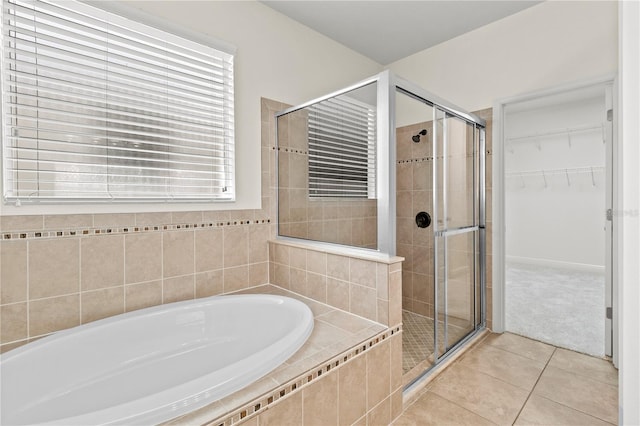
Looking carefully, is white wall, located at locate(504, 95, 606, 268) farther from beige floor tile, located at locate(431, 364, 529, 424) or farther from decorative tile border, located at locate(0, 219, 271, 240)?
decorative tile border, located at locate(0, 219, 271, 240)

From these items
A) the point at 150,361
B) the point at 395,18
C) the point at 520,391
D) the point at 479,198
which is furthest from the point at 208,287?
the point at 395,18

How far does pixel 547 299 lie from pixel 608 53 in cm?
258

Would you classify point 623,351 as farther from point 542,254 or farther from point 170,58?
point 542,254

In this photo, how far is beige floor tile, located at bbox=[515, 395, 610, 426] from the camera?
1521 mm

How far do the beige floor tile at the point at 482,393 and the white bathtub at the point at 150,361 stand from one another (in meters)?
1.01

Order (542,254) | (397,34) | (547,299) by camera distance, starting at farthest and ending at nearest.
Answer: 1. (542,254)
2. (547,299)
3. (397,34)

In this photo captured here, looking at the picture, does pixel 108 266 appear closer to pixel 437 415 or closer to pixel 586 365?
pixel 437 415

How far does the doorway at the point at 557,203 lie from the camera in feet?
12.5

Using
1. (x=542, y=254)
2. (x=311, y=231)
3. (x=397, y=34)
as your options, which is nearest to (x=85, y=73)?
(x=311, y=231)

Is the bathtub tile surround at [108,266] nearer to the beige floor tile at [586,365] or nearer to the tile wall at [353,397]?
the tile wall at [353,397]

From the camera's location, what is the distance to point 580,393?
174 centimetres

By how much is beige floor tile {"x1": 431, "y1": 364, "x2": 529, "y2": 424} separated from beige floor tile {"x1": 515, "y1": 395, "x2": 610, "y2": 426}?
4 cm

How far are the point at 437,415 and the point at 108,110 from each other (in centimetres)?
242

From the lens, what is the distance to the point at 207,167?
2.04 metres
